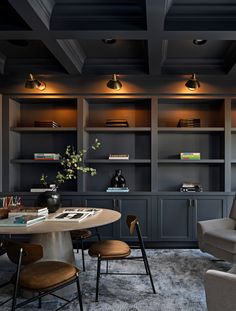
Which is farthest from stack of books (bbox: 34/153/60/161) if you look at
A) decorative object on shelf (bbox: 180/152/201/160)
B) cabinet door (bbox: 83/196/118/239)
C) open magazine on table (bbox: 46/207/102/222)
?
decorative object on shelf (bbox: 180/152/201/160)

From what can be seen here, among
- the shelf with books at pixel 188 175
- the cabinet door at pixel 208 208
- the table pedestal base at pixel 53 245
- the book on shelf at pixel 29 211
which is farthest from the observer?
the shelf with books at pixel 188 175

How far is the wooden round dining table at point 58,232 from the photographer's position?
7.44 feet

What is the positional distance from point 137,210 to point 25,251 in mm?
2355

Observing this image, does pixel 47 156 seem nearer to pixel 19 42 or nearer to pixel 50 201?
pixel 50 201

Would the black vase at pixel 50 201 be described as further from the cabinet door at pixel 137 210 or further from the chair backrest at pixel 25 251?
the cabinet door at pixel 137 210

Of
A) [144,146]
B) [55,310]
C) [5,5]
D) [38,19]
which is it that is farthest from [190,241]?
[5,5]

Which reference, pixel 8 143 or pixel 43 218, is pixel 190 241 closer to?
pixel 43 218

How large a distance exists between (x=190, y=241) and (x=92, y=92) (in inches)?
100

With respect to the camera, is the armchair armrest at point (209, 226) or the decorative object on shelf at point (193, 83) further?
the decorative object on shelf at point (193, 83)

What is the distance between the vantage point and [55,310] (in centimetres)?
235

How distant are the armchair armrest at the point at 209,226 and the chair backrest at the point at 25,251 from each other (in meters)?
2.13

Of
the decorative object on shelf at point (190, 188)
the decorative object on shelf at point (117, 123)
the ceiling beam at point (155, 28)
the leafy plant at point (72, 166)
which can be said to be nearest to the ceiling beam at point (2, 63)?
the leafy plant at point (72, 166)

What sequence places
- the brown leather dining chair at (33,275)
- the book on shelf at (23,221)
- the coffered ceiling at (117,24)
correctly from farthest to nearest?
the coffered ceiling at (117,24) → the book on shelf at (23,221) → the brown leather dining chair at (33,275)

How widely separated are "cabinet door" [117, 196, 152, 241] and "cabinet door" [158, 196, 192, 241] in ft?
0.56
